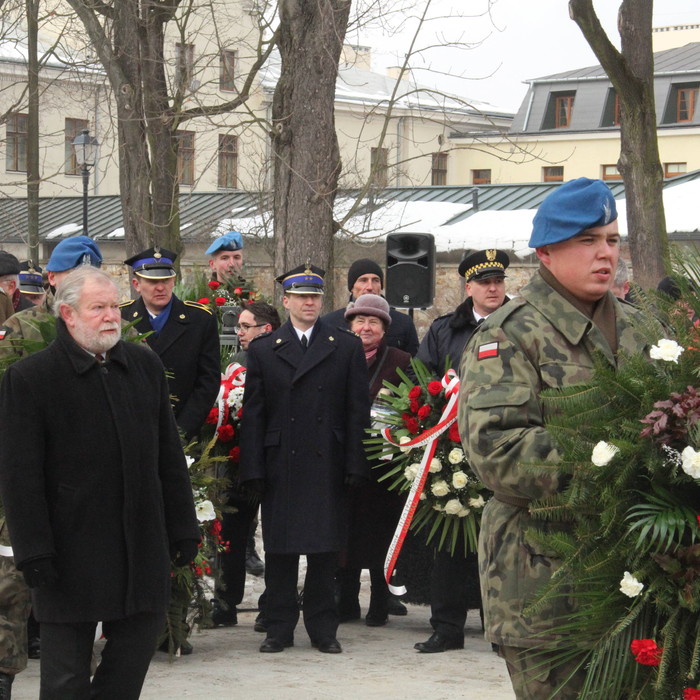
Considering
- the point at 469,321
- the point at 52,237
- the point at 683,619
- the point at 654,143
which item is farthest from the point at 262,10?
the point at 52,237

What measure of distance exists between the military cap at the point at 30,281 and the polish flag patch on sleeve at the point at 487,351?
8.00 meters

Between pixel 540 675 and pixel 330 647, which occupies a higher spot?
pixel 540 675

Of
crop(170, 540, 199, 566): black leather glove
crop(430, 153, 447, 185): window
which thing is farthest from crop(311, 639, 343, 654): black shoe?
crop(430, 153, 447, 185): window

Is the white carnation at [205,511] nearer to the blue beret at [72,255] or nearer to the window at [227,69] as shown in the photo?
the blue beret at [72,255]

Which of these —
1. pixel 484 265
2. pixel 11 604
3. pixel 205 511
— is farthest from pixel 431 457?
pixel 11 604

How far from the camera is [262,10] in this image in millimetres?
14445

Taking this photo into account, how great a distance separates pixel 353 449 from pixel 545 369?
4.13 meters

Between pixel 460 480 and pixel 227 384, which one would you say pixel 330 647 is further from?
pixel 227 384

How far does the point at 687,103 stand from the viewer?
46.4 m

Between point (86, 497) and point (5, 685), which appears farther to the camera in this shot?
point (5, 685)

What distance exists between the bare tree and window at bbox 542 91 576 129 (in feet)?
123

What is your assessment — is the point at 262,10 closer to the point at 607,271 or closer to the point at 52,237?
the point at 607,271

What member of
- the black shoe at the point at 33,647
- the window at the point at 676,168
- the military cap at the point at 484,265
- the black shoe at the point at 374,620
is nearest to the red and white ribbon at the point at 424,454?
the military cap at the point at 484,265

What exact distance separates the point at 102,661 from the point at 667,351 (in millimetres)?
2491
